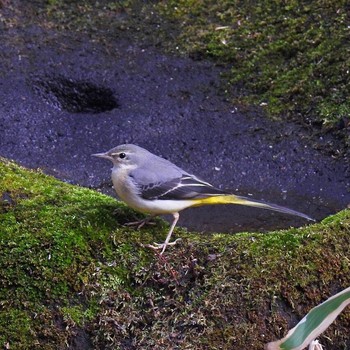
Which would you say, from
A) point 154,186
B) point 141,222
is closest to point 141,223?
point 141,222

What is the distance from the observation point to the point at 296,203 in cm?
762

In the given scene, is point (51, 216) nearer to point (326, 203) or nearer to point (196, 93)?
point (326, 203)

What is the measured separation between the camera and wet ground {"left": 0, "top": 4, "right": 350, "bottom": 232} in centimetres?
795

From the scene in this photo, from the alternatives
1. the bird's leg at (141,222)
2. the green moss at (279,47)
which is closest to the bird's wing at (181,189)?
the bird's leg at (141,222)

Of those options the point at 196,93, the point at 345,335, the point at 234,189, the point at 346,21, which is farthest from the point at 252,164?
the point at 345,335

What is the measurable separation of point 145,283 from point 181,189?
2.41 feet

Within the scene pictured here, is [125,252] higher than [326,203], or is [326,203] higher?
[125,252]

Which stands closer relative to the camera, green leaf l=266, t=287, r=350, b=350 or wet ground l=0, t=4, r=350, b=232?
green leaf l=266, t=287, r=350, b=350

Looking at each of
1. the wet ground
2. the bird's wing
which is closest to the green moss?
the wet ground

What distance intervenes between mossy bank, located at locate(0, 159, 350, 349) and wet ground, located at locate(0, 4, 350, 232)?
196 centimetres

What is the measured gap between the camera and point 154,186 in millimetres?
5266

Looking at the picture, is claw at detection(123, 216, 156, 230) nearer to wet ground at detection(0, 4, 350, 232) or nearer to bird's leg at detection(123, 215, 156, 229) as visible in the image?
bird's leg at detection(123, 215, 156, 229)

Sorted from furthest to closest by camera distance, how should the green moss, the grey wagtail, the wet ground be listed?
the green moss → the wet ground → the grey wagtail

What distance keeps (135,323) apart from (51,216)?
33.3 inches
